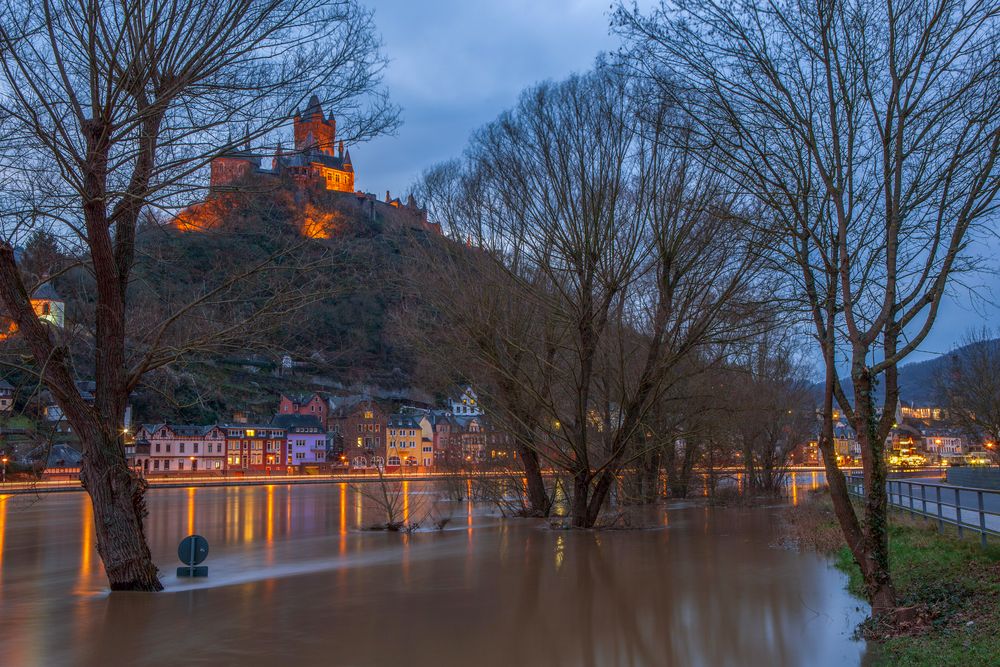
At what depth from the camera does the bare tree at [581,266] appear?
19391 mm

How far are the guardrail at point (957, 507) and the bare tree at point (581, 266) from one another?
17.9ft

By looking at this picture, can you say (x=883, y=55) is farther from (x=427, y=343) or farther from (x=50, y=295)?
(x=427, y=343)

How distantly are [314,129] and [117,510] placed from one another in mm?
6203

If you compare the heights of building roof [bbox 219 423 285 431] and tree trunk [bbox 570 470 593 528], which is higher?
building roof [bbox 219 423 285 431]

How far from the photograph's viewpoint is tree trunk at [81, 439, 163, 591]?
11.7m

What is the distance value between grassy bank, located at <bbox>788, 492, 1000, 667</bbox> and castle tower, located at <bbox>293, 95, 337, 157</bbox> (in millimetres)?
8742

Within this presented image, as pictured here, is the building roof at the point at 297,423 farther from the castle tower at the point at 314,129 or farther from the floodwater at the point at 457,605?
the castle tower at the point at 314,129

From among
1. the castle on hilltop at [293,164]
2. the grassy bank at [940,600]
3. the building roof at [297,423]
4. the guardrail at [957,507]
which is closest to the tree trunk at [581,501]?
the grassy bank at [940,600]

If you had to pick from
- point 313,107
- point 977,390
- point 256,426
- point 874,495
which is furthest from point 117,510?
point 256,426

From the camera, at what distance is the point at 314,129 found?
10.8 meters

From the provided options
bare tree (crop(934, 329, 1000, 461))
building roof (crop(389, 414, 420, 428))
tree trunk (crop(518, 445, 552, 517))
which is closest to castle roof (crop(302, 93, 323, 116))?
tree trunk (crop(518, 445, 552, 517))

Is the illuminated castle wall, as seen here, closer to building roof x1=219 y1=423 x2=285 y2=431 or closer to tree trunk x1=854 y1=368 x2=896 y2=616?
tree trunk x1=854 y1=368 x2=896 y2=616

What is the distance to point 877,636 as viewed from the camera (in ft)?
29.7

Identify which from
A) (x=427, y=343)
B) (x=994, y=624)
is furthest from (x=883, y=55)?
(x=427, y=343)
